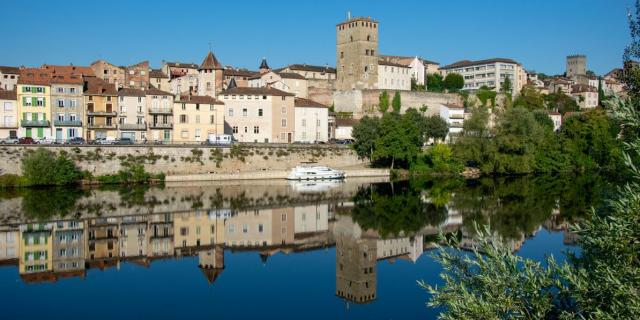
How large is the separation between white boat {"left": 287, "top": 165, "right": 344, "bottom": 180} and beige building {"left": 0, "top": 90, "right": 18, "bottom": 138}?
21.9 m

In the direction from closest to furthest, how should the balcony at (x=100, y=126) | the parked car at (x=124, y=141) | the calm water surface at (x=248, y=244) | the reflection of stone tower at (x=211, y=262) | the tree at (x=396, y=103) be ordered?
1. the calm water surface at (x=248, y=244)
2. the reflection of stone tower at (x=211, y=262)
3. the parked car at (x=124, y=141)
4. the balcony at (x=100, y=126)
5. the tree at (x=396, y=103)

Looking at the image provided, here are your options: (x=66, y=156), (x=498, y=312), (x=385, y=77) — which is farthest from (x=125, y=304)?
(x=385, y=77)

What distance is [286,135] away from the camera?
5525cm

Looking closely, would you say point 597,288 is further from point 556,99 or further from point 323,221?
point 556,99

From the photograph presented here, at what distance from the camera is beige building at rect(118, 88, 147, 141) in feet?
168

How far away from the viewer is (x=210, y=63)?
59969mm

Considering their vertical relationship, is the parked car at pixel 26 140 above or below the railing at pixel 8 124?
below

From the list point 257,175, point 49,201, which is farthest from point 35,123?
point 257,175

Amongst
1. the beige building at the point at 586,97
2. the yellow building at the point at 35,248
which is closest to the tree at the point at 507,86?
the beige building at the point at 586,97

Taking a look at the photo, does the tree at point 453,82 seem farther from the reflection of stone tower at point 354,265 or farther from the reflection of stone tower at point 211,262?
the reflection of stone tower at point 211,262

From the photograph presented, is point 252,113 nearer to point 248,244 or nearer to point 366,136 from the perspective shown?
point 366,136

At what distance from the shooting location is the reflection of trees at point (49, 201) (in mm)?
29484

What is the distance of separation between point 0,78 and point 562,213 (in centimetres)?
5858

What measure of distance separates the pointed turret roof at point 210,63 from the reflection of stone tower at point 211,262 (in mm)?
38634
